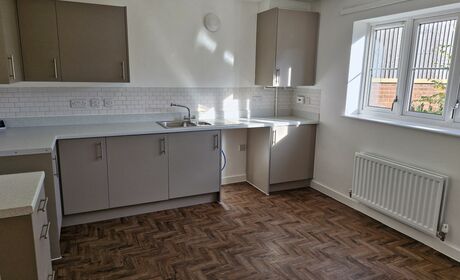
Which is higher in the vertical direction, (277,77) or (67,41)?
(67,41)

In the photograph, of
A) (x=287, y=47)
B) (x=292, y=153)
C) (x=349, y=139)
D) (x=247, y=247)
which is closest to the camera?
(x=247, y=247)

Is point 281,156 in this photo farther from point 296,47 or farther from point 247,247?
point 247,247

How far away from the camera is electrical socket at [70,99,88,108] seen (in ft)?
11.3

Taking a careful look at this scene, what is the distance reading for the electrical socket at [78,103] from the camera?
3443mm

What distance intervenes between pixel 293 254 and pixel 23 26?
9.87ft

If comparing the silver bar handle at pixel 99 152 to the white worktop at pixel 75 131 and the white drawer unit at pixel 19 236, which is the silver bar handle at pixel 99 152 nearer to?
the white worktop at pixel 75 131

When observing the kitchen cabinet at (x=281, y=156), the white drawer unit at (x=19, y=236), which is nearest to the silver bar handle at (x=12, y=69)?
the white drawer unit at (x=19, y=236)

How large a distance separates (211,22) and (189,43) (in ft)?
1.17

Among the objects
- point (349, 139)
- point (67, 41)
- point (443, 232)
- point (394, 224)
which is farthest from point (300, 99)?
point (67, 41)

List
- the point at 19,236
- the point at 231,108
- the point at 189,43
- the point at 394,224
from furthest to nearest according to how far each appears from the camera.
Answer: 1. the point at 231,108
2. the point at 189,43
3. the point at 394,224
4. the point at 19,236

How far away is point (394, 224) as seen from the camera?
10.5 ft

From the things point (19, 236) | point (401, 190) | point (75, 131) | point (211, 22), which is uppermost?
point (211, 22)

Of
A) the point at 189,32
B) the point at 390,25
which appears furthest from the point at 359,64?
the point at 189,32

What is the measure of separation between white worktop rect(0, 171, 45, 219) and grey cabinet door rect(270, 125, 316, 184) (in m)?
2.64
